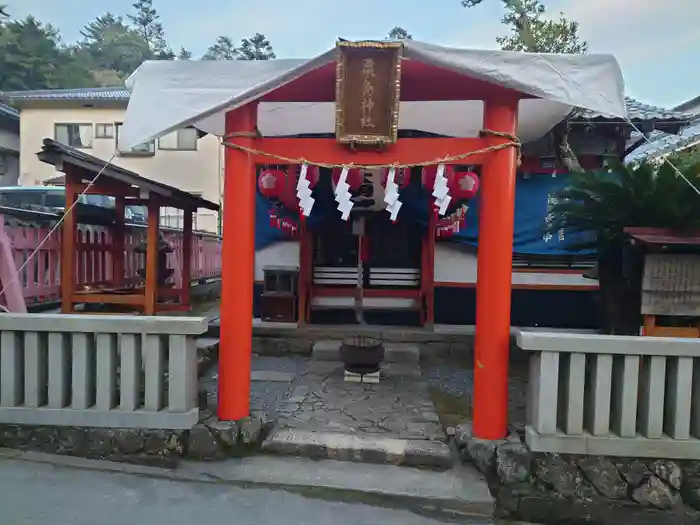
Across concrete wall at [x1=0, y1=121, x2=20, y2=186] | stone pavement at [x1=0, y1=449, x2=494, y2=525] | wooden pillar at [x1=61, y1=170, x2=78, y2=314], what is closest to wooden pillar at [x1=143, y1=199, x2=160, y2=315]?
wooden pillar at [x1=61, y1=170, x2=78, y2=314]

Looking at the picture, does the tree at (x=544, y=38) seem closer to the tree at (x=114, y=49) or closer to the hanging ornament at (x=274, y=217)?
the hanging ornament at (x=274, y=217)

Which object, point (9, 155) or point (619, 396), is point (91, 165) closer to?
point (619, 396)

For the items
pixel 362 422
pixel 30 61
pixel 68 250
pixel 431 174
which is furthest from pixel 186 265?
pixel 30 61

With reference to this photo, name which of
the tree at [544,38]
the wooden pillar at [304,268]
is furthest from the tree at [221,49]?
the wooden pillar at [304,268]

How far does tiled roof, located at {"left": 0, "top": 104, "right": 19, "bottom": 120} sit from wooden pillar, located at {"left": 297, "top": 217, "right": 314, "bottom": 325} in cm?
2404

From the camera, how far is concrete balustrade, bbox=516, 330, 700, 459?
165 inches

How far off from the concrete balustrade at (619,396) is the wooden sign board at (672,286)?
0.88 metres

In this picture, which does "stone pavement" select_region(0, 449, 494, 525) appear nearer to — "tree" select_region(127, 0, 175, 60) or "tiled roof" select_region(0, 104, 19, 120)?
"tiled roof" select_region(0, 104, 19, 120)

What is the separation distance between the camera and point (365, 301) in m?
9.27

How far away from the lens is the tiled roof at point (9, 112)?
83.1 ft

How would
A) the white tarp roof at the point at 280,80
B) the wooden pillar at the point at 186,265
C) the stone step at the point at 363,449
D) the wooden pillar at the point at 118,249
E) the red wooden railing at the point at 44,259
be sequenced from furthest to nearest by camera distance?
the wooden pillar at the point at 186,265
the wooden pillar at the point at 118,249
the red wooden railing at the point at 44,259
the stone step at the point at 363,449
the white tarp roof at the point at 280,80

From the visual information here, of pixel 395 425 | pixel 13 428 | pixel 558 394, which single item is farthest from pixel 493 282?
pixel 13 428

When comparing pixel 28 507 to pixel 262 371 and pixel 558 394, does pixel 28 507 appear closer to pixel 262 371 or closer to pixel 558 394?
pixel 262 371

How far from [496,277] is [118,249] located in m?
7.35
